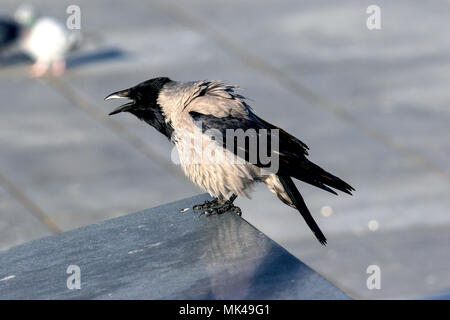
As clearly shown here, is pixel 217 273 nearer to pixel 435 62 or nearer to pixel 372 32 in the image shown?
pixel 435 62

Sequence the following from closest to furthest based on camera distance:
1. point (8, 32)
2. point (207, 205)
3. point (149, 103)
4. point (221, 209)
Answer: point (221, 209), point (207, 205), point (149, 103), point (8, 32)

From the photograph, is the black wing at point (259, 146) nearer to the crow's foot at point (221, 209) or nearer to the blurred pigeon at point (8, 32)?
the crow's foot at point (221, 209)

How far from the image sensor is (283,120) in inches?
634

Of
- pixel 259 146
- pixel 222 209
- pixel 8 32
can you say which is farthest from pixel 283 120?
pixel 222 209

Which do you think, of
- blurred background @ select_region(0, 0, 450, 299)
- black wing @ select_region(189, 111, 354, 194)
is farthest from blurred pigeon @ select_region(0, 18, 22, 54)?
black wing @ select_region(189, 111, 354, 194)

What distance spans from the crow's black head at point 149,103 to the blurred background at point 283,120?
4.79 metres

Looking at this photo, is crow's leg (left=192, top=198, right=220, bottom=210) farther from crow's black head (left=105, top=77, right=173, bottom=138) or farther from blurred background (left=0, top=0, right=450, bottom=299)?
blurred background (left=0, top=0, right=450, bottom=299)

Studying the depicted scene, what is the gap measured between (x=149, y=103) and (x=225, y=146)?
75 cm

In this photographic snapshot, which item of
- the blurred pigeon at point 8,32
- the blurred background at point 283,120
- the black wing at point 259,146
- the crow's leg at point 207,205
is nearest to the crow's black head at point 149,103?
the black wing at point 259,146

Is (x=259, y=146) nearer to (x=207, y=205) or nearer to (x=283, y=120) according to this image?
(x=207, y=205)

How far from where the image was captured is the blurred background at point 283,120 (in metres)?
13.3

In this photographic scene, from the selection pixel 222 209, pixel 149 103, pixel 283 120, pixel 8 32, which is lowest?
pixel 222 209

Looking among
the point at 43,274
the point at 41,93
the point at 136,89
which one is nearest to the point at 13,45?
the point at 41,93
